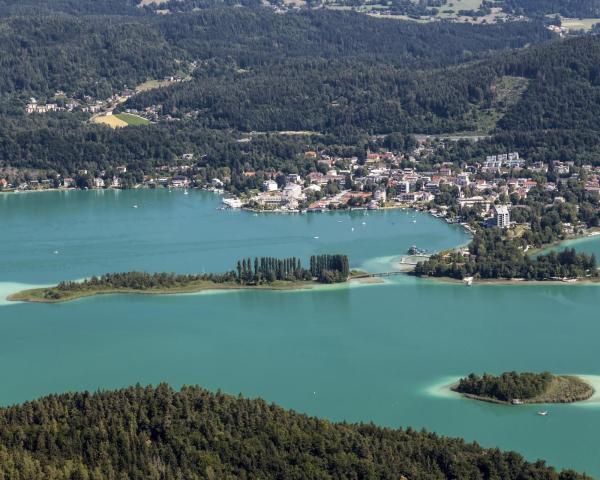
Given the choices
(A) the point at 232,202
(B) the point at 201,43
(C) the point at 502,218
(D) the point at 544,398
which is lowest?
(D) the point at 544,398

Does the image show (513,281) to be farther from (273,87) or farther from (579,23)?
(579,23)

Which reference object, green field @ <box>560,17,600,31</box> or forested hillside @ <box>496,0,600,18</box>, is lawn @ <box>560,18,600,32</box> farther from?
forested hillside @ <box>496,0,600,18</box>

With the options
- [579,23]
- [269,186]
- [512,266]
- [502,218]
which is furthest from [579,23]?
[512,266]

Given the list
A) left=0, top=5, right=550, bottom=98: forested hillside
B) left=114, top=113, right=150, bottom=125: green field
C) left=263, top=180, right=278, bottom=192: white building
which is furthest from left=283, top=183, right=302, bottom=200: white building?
left=0, top=5, right=550, bottom=98: forested hillside

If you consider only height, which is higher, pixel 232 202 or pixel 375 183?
pixel 375 183

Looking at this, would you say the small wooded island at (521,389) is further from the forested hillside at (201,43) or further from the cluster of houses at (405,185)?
the forested hillside at (201,43)

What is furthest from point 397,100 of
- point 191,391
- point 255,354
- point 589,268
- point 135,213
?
point 191,391
